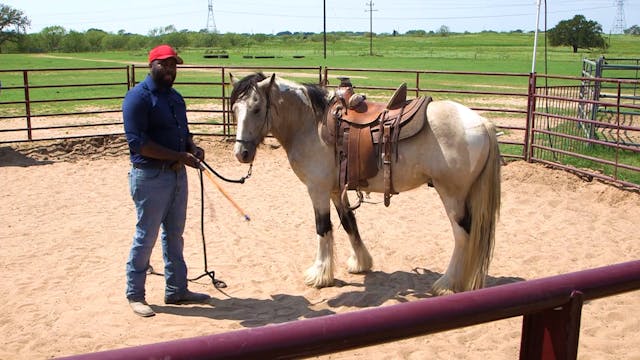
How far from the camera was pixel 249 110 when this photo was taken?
15.1ft

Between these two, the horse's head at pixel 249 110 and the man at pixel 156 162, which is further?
the horse's head at pixel 249 110

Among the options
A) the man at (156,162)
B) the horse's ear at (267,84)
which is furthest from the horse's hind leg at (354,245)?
the man at (156,162)

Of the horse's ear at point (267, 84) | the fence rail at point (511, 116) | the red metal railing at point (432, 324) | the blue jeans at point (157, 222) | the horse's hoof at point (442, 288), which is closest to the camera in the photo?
the red metal railing at point (432, 324)

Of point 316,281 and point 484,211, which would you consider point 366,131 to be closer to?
point 484,211

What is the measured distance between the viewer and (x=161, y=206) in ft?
14.3

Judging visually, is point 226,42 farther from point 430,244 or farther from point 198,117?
point 430,244

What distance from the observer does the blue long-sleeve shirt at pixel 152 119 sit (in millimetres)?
4164

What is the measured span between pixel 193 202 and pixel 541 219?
431 centimetres

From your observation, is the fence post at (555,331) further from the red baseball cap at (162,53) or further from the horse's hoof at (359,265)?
the horse's hoof at (359,265)

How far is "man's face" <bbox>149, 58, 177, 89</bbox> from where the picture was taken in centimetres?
423

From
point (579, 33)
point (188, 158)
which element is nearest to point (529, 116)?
point (188, 158)

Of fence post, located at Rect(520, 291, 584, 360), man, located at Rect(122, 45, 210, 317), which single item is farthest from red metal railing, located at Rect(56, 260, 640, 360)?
man, located at Rect(122, 45, 210, 317)

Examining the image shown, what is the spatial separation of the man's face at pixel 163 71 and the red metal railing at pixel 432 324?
3455mm

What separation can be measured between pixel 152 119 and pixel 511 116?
11700mm
